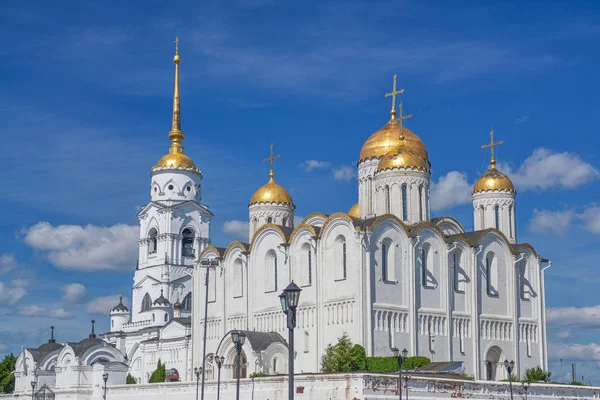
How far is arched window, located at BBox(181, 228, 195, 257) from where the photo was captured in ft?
252

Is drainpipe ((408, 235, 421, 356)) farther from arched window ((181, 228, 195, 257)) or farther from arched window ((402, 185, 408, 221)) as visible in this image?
arched window ((181, 228, 195, 257))

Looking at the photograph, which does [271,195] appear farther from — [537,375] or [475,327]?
[537,375]

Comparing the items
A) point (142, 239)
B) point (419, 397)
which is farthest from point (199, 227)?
point (419, 397)

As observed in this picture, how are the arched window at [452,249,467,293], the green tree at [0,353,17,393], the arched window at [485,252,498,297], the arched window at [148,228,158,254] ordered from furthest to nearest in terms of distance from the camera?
the arched window at [148,228,158,254], the green tree at [0,353,17,393], the arched window at [485,252,498,297], the arched window at [452,249,467,293]

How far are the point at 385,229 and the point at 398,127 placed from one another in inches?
414

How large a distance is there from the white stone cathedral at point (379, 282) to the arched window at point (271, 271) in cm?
7

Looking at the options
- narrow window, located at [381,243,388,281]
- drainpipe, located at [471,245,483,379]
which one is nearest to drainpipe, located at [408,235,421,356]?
narrow window, located at [381,243,388,281]

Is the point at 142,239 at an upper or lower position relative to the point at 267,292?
upper

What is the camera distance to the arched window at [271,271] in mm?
55938

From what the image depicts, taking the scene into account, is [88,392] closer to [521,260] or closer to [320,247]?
[320,247]

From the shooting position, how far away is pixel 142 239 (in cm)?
7794

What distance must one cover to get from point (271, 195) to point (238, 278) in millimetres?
7644

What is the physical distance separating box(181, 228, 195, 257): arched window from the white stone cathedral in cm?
1048

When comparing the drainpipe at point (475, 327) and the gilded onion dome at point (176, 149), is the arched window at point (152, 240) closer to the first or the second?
the gilded onion dome at point (176, 149)
